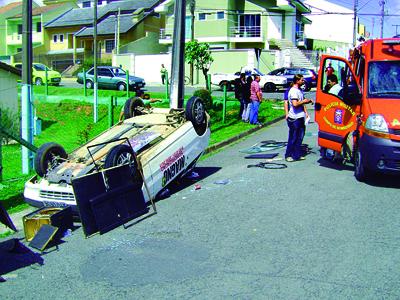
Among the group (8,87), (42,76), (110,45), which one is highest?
(110,45)

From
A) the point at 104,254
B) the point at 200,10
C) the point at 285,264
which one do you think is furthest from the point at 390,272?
the point at 200,10

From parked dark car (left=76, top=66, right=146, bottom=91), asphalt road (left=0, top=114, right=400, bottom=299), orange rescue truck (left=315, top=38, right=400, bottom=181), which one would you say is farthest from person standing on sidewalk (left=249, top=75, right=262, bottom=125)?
parked dark car (left=76, top=66, right=146, bottom=91)

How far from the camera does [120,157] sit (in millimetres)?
7609

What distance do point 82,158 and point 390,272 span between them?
480 centimetres

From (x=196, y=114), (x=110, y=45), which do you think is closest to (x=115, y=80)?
(x=110, y=45)

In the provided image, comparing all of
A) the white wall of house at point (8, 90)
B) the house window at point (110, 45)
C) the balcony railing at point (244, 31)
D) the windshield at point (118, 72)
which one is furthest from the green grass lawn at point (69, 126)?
the house window at point (110, 45)

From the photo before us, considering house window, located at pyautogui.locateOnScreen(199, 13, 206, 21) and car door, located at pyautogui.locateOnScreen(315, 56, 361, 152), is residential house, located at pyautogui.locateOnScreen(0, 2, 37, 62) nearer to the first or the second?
house window, located at pyautogui.locateOnScreen(199, 13, 206, 21)

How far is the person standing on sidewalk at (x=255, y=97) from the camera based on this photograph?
53.5ft

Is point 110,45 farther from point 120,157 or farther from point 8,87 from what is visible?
point 120,157

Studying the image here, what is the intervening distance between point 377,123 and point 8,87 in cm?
1867

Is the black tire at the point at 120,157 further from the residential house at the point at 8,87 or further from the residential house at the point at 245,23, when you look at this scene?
the residential house at the point at 245,23

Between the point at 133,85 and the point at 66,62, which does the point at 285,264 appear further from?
the point at 66,62

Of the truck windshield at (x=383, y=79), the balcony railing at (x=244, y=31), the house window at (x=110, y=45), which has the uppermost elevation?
the balcony railing at (x=244, y=31)

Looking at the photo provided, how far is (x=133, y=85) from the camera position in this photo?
33.2 meters
